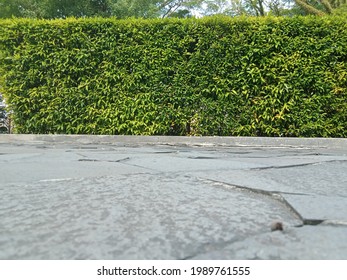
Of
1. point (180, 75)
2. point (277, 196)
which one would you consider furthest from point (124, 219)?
point (180, 75)

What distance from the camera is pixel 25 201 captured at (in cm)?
129

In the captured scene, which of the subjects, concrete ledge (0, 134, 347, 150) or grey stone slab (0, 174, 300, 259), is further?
concrete ledge (0, 134, 347, 150)

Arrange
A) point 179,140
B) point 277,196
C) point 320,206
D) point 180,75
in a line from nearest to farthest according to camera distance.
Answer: point 320,206
point 277,196
point 179,140
point 180,75

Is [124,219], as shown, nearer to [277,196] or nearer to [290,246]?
[290,246]

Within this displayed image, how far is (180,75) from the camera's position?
590 cm

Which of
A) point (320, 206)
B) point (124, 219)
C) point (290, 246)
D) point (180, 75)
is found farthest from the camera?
point (180, 75)

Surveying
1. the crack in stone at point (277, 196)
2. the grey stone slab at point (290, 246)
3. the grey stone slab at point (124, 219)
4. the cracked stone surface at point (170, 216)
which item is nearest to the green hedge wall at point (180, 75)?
the cracked stone surface at point (170, 216)

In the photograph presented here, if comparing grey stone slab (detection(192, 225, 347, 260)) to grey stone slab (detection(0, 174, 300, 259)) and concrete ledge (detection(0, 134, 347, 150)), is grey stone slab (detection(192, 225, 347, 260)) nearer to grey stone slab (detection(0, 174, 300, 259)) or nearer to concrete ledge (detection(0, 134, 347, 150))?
grey stone slab (detection(0, 174, 300, 259))

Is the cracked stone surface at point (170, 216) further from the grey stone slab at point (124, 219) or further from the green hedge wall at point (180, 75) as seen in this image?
the green hedge wall at point (180, 75)

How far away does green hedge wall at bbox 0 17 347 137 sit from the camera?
5766 millimetres

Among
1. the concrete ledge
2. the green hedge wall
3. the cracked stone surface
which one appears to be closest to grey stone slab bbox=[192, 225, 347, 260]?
the cracked stone surface

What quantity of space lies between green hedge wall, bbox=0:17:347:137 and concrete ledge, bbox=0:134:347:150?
288 mm

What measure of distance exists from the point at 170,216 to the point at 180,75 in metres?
5.00

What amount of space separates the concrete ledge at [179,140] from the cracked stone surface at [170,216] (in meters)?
3.62
